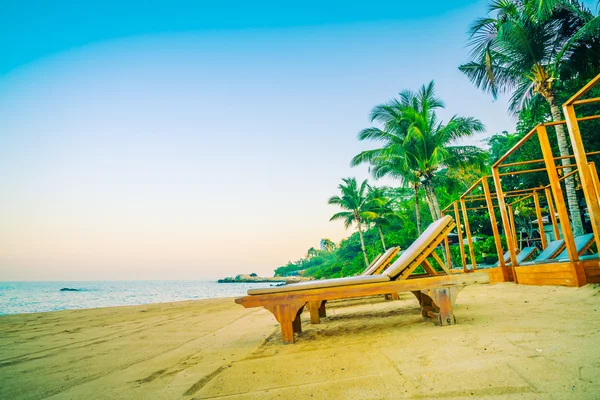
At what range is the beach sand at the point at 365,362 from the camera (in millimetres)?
1438

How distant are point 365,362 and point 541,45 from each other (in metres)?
13.2

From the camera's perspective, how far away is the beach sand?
1.44 metres

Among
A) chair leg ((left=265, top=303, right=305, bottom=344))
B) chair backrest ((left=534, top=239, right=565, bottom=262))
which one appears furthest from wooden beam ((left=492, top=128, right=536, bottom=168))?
chair leg ((left=265, top=303, right=305, bottom=344))

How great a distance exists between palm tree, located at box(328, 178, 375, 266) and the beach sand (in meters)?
A: 23.3

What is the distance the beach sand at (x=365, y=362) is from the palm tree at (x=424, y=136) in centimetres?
1153

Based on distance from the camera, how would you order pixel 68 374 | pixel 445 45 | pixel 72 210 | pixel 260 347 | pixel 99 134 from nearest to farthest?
1. pixel 68 374
2. pixel 260 347
3. pixel 445 45
4. pixel 99 134
5. pixel 72 210

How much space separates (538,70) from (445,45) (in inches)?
230

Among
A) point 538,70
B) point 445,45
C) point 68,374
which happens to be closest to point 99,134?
point 68,374

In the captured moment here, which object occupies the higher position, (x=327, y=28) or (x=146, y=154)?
(x=327, y=28)

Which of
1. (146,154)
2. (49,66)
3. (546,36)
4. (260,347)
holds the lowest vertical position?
(260,347)

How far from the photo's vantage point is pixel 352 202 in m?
27.2

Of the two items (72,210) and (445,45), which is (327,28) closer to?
(445,45)

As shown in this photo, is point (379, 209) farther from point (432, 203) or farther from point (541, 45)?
point (541, 45)

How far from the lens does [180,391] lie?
73.1 inches
